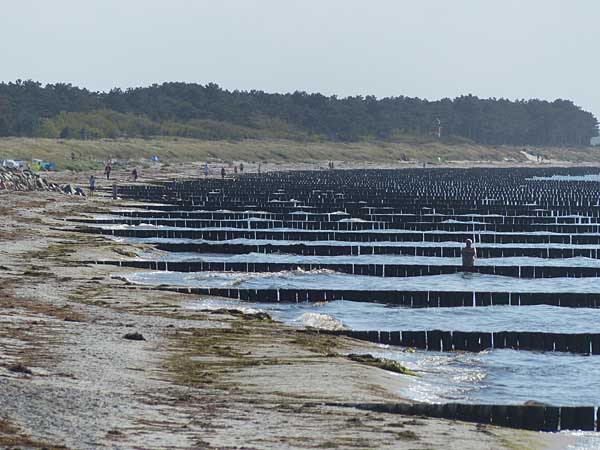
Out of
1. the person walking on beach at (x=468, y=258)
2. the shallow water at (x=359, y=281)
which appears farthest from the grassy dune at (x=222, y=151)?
the shallow water at (x=359, y=281)

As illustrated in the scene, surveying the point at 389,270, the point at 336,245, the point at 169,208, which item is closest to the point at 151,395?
the point at 389,270

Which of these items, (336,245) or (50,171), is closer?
(336,245)

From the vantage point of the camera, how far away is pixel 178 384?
1722cm

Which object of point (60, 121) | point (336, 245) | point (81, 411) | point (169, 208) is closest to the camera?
point (81, 411)

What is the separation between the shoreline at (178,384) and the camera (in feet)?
46.1

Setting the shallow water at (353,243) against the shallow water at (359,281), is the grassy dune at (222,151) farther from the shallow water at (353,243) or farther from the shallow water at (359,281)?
the shallow water at (359,281)

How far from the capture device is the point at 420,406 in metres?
16.3

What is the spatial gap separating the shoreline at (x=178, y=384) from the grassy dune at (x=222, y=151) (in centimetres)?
7954

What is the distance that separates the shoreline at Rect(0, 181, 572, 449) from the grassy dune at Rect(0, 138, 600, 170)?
7954 cm

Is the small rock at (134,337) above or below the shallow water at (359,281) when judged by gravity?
above

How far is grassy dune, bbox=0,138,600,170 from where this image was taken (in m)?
111

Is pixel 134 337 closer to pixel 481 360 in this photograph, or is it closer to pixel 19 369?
pixel 19 369

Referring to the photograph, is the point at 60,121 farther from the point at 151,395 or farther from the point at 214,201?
the point at 151,395

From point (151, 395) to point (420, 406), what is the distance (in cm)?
337
